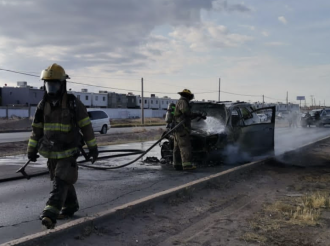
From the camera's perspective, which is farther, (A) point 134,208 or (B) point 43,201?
(B) point 43,201

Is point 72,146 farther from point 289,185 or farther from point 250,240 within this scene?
point 289,185

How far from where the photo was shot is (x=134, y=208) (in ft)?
17.3

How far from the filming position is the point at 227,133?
9.70 m

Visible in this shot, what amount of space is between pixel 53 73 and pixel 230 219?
3053 mm

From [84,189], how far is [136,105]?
75342 mm

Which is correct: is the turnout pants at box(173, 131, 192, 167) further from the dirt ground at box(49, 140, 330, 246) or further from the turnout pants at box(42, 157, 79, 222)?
the turnout pants at box(42, 157, 79, 222)

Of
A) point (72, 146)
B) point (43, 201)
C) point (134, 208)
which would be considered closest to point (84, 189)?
point (43, 201)

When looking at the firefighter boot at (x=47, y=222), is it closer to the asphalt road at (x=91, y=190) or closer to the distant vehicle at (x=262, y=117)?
the asphalt road at (x=91, y=190)

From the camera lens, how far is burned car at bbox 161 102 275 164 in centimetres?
959

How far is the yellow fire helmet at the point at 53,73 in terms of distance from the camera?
4562 mm

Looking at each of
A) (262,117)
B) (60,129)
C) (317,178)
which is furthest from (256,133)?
(60,129)

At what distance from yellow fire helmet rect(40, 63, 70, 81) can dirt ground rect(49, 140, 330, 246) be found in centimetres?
188

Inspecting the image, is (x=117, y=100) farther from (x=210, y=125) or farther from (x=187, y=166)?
(x=187, y=166)

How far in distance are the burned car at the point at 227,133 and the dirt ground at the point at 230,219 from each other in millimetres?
1954
